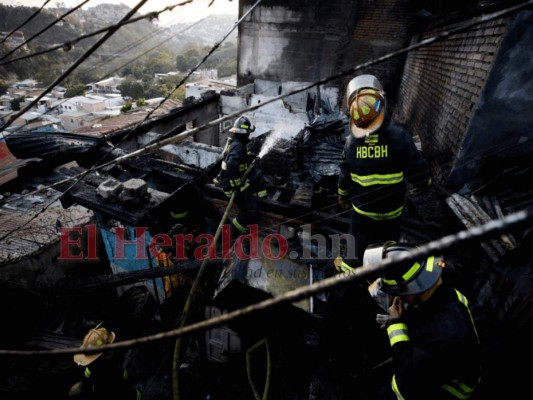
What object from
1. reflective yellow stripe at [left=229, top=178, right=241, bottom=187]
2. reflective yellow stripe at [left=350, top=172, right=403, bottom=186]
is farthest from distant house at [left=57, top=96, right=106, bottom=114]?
reflective yellow stripe at [left=350, top=172, right=403, bottom=186]

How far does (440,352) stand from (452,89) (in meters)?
4.84

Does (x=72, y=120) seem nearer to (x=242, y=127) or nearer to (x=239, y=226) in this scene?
(x=242, y=127)

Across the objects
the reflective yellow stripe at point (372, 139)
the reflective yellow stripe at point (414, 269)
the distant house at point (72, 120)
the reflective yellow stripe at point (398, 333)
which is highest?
the reflective yellow stripe at point (372, 139)

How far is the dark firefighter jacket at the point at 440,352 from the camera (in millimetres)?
2326

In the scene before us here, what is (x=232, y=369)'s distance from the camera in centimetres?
518

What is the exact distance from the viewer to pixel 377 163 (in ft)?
11.0

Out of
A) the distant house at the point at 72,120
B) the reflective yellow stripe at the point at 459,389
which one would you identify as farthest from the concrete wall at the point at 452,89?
the distant house at the point at 72,120

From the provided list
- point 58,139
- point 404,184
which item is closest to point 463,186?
point 404,184

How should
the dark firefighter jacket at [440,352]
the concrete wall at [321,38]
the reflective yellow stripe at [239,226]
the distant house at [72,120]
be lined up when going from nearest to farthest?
the dark firefighter jacket at [440,352]
the reflective yellow stripe at [239,226]
the concrete wall at [321,38]
the distant house at [72,120]

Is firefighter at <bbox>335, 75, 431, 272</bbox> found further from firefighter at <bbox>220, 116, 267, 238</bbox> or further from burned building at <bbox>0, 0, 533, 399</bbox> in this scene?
firefighter at <bbox>220, 116, 267, 238</bbox>

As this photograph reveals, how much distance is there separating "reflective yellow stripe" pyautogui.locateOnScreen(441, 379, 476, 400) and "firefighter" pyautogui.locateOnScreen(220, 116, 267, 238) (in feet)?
12.9

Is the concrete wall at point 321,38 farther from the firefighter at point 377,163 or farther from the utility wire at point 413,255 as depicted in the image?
the utility wire at point 413,255

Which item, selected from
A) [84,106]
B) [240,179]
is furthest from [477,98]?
[84,106]

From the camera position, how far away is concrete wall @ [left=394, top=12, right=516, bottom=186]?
412 cm
